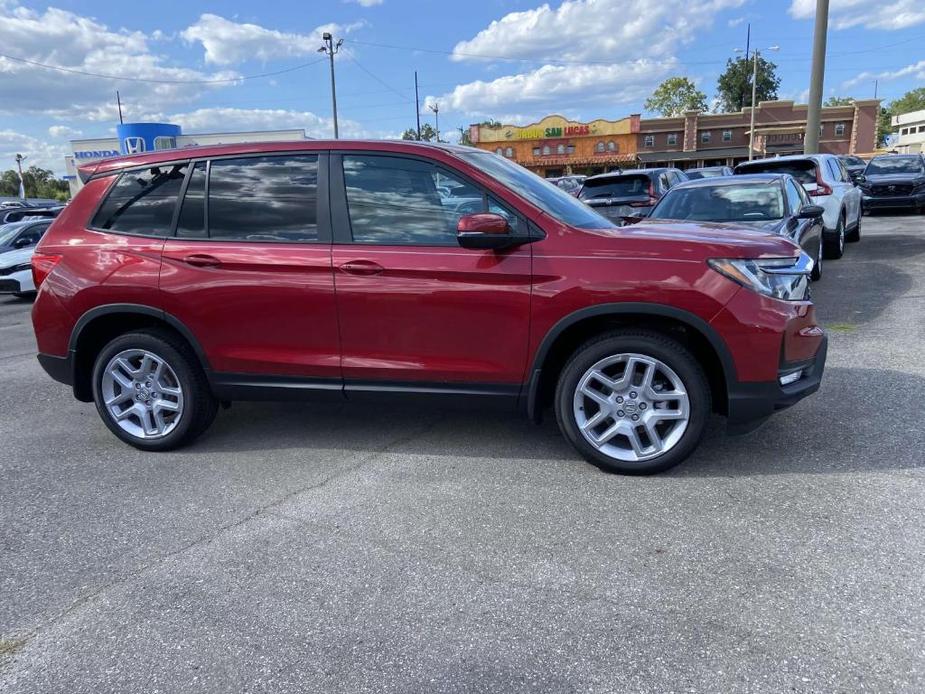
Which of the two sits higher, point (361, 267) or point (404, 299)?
point (361, 267)

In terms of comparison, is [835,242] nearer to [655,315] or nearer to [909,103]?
[655,315]

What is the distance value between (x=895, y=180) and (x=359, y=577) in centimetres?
1971

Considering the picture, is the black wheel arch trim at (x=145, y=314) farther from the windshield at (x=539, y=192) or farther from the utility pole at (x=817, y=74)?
the utility pole at (x=817, y=74)

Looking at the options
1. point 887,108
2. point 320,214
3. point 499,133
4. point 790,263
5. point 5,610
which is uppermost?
point 887,108

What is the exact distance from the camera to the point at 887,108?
5197 inches

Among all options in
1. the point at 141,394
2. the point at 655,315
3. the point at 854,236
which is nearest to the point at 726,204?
the point at 655,315

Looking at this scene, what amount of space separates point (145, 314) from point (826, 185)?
9888 mm

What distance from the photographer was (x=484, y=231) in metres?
3.58

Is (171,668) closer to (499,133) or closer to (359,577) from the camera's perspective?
(359,577)

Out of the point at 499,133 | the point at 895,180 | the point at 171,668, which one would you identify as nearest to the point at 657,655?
the point at 171,668

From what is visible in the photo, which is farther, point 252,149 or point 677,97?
point 677,97

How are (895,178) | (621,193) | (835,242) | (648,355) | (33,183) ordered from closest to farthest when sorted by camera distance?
(648,355)
(835,242)
(621,193)
(895,178)
(33,183)

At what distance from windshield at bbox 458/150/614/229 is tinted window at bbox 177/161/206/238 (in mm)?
1640

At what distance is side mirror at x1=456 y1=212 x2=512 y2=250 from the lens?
3580 mm
